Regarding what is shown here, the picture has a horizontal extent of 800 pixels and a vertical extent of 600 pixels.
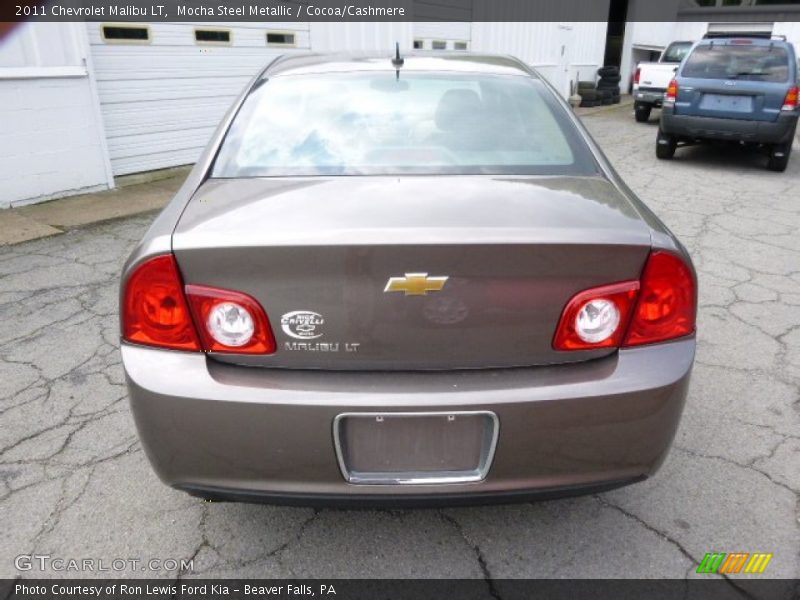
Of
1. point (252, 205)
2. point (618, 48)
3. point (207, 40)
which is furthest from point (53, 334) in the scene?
point (618, 48)

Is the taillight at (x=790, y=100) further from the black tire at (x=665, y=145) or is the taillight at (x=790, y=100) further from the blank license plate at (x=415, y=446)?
the blank license plate at (x=415, y=446)

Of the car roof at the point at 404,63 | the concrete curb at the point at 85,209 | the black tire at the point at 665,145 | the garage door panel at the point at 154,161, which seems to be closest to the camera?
the car roof at the point at 404,63

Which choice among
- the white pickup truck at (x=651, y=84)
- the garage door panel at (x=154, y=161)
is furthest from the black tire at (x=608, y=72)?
the garage door panel at (x=154, y=161)

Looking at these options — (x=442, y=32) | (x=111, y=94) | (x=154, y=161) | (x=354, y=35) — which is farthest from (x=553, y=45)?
(x=111, y=94)

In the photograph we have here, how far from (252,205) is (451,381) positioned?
2.52 feet

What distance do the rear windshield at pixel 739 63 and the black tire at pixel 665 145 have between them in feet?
2.75

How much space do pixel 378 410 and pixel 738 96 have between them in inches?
328

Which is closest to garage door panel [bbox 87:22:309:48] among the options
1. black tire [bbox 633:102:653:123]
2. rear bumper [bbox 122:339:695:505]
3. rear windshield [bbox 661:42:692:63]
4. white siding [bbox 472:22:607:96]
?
white siding [bbox 472:22:607:96]

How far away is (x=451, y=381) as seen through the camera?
64.3 inches

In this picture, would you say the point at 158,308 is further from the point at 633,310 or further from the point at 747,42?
the point at 747,42

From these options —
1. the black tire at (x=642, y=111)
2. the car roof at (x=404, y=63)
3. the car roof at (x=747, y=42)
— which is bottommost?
the black tire at (x=642, y=111)

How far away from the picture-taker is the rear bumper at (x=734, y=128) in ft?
25.7

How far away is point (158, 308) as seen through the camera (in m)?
1.66

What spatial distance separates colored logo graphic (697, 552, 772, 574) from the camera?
1.96m
